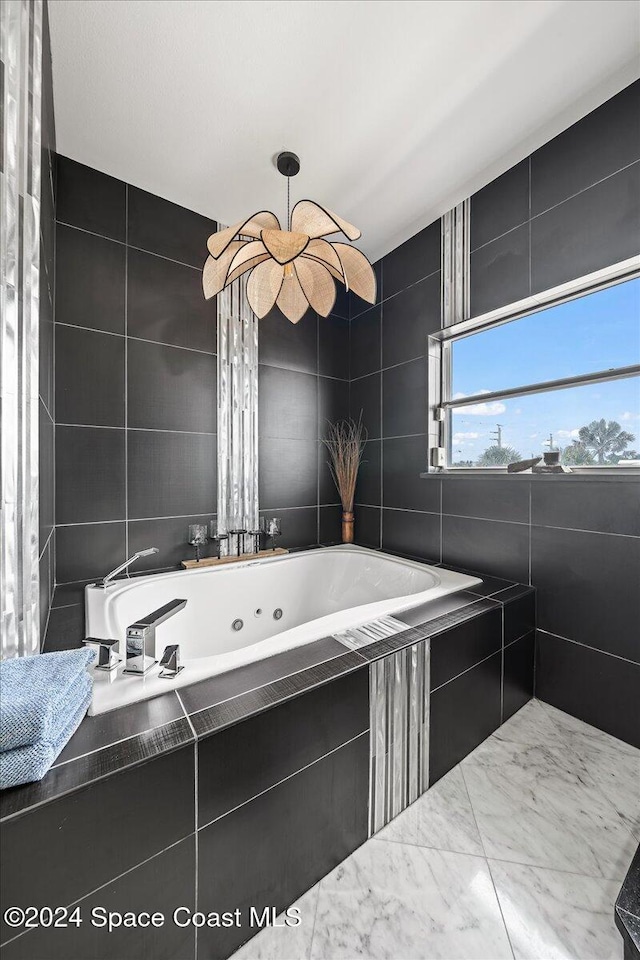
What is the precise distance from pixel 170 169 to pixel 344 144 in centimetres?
84

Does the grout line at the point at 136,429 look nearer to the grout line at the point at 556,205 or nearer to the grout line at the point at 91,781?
the grout line at the point at 91,781

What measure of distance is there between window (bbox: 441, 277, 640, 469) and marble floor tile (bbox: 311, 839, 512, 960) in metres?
1.54

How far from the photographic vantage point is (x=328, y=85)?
1.44 m

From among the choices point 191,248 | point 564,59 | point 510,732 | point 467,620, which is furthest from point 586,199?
point 510,732

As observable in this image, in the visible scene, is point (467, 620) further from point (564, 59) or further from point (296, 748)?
point (564, 59)

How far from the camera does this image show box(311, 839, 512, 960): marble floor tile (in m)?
0.87

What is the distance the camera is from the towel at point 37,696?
2.14 feet

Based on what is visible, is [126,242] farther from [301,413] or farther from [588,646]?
[588,646]

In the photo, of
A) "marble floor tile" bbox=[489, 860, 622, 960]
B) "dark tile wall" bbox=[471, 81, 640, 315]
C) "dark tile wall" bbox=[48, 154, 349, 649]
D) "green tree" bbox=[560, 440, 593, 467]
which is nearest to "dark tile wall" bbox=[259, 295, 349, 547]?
"dark tile wall" bbox=[48, 154, 349, 649]

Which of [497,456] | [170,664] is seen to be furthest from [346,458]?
[170,664]

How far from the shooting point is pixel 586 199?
1.58 metres

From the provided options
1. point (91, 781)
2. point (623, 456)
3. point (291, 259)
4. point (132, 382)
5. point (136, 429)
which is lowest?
point (91, 781)

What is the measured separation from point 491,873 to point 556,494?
133cm

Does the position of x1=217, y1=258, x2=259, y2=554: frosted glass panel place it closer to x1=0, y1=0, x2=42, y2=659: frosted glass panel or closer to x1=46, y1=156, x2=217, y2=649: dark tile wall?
x1=46, y1=156, x2=217, y2=649: dark tile wall
